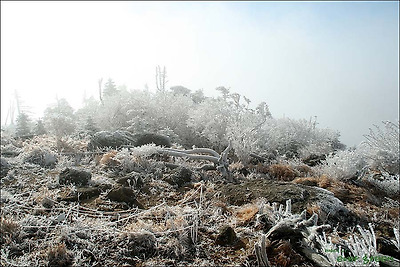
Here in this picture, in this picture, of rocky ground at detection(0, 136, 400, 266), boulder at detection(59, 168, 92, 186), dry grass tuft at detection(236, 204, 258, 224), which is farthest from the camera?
boulder at detection(59, 168, 92, 186)

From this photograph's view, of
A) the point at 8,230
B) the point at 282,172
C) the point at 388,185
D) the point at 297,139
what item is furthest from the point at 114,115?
the point at 388,185

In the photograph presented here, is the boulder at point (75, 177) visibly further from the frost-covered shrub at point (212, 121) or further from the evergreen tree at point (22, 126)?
the evergreen tree at point (22, 126)

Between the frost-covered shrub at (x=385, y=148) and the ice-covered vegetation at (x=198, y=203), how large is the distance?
0.09 feet

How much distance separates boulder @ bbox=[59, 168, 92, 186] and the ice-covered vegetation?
2 cm

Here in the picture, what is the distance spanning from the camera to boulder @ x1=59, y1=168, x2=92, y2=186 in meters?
5.59

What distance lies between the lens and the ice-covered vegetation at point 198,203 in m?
3.27

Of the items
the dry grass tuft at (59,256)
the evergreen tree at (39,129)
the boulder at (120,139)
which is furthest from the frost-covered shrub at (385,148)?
the evergreen tree at (39,129)

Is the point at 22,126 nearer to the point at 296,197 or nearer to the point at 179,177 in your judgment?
the point at 179,177

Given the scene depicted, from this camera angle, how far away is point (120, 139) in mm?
8641

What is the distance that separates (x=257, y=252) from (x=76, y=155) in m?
6.14

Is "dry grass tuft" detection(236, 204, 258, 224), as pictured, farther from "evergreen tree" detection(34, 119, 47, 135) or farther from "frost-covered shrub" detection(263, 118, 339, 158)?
"evergreen tree" detection(34, 119, 47, 135)

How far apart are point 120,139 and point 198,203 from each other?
177 inches

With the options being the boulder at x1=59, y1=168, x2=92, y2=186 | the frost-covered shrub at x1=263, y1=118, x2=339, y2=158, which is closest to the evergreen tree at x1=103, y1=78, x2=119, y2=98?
the frost-covered shrub at x1=263, y1=118, x2=339, y2=158

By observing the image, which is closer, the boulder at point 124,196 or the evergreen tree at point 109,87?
the boulder at point 124,196
